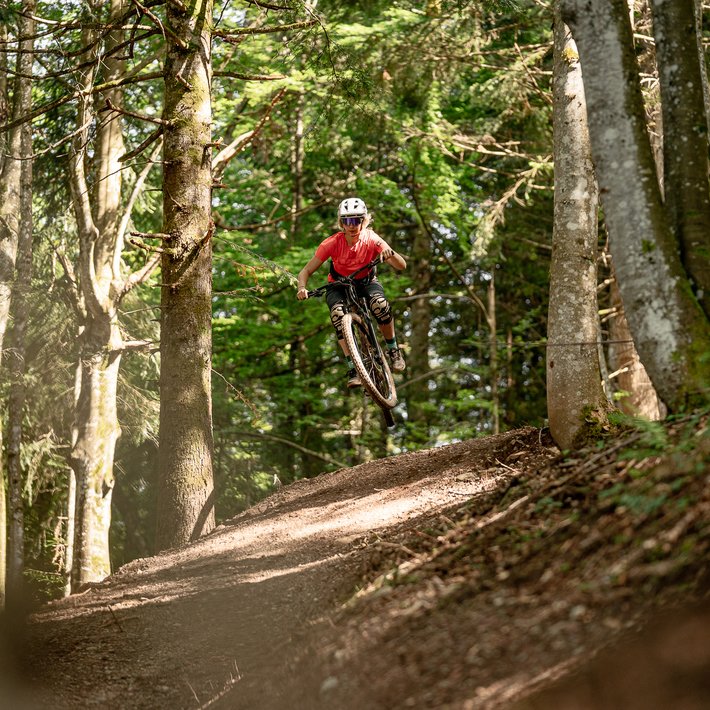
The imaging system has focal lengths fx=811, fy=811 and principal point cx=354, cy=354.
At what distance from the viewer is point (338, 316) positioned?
896 centimetres

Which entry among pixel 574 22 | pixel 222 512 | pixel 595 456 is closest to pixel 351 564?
pixel 595 456

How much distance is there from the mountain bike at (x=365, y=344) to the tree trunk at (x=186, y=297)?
1599mm

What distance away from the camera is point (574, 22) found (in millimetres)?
5262

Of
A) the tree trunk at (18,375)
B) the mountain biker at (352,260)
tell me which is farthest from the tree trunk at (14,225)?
the mountain biker at (352,260)

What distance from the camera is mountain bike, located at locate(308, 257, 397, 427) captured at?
8.81 meters

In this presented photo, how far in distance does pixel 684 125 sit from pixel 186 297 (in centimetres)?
597

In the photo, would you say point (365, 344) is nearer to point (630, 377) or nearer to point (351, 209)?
point (351, 209)

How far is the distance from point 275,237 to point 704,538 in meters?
16.9

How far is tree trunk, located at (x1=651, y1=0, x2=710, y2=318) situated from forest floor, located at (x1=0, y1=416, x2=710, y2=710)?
1340 mm

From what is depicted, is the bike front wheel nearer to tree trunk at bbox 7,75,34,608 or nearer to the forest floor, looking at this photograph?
the forest floor

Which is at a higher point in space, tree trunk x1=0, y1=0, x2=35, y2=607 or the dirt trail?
tree trunk x1=0, y1=0, x2=35, y2=607

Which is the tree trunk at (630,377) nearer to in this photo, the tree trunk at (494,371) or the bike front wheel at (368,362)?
the tree trunk at (494,371)

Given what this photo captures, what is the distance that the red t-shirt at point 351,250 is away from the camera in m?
8.81

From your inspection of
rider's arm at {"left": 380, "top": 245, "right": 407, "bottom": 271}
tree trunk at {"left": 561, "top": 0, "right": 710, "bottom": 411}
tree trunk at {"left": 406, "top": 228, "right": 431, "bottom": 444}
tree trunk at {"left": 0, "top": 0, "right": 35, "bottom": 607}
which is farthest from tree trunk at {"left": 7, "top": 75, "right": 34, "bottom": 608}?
tree trunk at {"left": 561, "top": 0, "right": 710, "bottom": 411}
